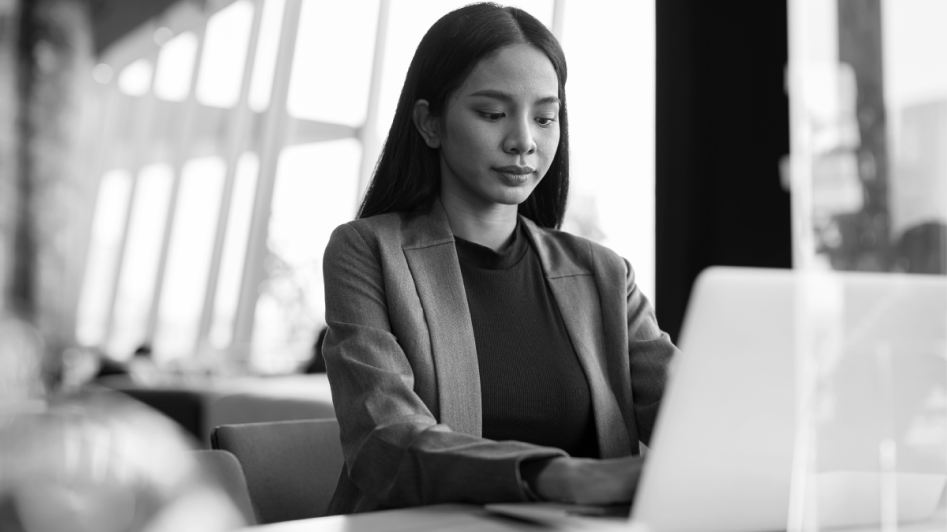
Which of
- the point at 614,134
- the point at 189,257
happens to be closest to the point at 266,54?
the point at 189,257

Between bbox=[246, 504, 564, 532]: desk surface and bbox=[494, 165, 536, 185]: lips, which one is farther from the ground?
bbox=[494, 165, 536, 185]: lips

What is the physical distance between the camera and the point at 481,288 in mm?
1469

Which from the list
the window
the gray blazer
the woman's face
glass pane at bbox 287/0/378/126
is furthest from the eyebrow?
glass pane at bbox 287/0/378/126

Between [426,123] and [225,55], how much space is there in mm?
8076

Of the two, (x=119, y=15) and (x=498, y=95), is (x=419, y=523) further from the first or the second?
(x=119, y=15)

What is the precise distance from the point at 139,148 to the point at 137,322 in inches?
85.7

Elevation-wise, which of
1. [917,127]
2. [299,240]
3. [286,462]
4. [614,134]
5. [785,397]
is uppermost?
[614,134]

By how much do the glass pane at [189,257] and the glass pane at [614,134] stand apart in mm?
4929

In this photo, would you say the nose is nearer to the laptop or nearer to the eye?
the eye

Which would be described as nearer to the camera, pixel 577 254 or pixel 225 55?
pixel 577 254

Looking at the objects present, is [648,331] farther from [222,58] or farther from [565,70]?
[222,58]

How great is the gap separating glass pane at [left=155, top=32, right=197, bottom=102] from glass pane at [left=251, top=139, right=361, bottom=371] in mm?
3183

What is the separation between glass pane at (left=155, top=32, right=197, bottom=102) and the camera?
33.0ft

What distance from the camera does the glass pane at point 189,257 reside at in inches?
352
